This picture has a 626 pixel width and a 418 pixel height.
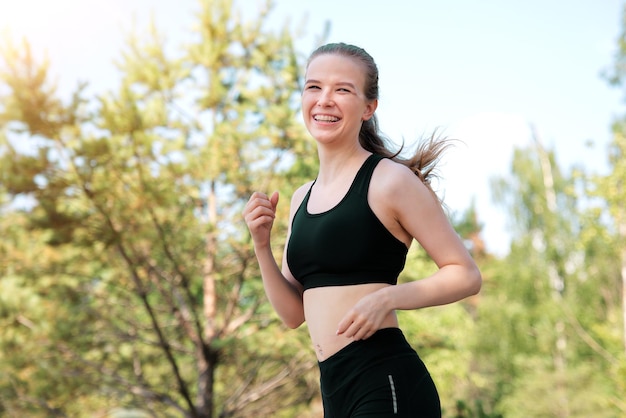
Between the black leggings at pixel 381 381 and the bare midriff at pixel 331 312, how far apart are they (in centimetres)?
2

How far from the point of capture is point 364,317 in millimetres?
1444

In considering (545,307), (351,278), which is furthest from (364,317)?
(545,307)

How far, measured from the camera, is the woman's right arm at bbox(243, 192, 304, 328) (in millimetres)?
1823

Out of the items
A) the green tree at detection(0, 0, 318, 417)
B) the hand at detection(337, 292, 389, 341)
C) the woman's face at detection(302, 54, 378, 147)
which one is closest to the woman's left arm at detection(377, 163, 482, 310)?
the hand at detection(337, 292, 389, 341)

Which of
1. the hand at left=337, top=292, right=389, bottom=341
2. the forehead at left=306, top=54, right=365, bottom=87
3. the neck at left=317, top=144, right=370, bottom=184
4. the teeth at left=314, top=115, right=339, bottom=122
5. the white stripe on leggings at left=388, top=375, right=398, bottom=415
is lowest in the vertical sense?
the white stripe on leggings at left=388, top=375, right=398, bottom=415

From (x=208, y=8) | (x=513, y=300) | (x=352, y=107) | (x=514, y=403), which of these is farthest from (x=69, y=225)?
(x=513, y=300)

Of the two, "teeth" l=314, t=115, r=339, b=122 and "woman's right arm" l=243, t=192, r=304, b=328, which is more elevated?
"teeth" l=314, t=115, r=339, b=122

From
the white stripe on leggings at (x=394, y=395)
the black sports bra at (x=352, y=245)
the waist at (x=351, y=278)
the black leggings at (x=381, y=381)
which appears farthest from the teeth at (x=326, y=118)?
the white stripe on leggings at (x=394, y=395)

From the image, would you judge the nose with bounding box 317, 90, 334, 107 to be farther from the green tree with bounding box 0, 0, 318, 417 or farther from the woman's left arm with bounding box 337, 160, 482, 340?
the green tree with bounding box 0, 0, 318, 417

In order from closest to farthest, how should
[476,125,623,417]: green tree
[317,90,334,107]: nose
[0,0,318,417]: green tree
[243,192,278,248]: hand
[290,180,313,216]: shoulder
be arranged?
[317,90,334,107]: nose, [243,192,278,248]: hand, [290,180,313,216]: shoulder, [0,0,318,417]: green tree, [476,125,623,417]: green tree

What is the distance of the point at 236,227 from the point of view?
9414 mm

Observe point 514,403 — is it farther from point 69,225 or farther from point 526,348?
point 69,225

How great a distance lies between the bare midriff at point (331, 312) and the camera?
5.25 feet

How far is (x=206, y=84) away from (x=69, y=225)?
3.70 meters
